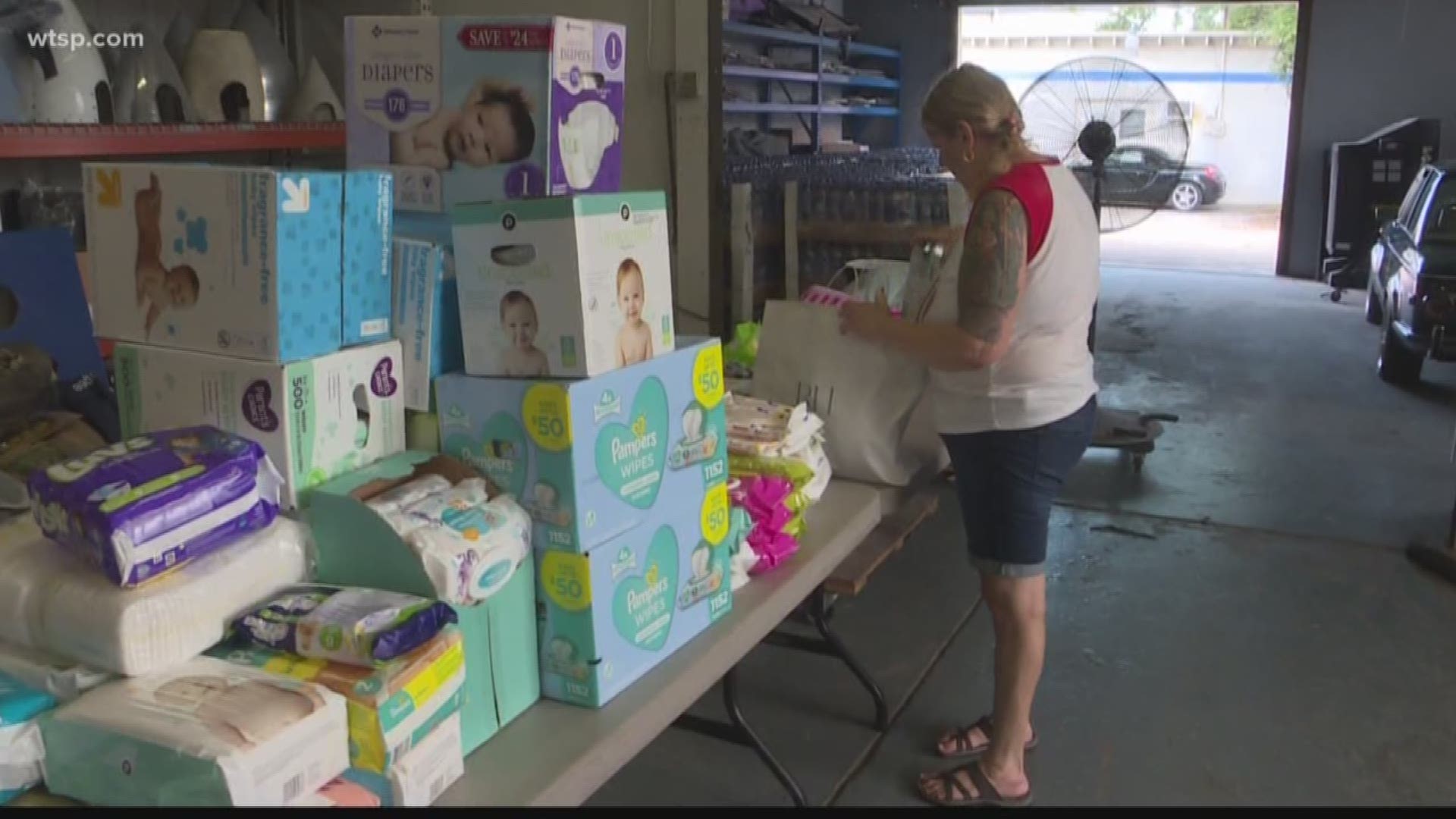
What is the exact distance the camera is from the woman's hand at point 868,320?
2.01 meters

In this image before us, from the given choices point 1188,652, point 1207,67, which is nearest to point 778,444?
point 1188,652

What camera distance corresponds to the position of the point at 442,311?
1469mm

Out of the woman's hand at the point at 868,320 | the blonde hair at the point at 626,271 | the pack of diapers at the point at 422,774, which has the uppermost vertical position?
the blonde hair at the point at 626,271

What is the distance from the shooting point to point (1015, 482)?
79.1 inches

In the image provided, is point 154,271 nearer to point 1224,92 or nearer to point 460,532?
point 460,532

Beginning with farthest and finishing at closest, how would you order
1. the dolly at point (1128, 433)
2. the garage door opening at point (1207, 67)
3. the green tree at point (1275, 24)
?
the green tree at point (1275, 24) → the garage door opening at point (1207, 67) → the dolly at point (1128, 433)

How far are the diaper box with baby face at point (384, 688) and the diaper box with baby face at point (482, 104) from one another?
0.65m

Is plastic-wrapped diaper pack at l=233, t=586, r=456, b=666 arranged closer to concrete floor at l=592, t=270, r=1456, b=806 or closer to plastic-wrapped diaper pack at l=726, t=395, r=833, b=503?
plastic-wrapped diaper pack at l=726, t=395, r=833, b=503

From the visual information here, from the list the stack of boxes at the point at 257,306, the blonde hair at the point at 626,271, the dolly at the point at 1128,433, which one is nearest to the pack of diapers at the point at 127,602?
the stack of boxes at the point at 257,306

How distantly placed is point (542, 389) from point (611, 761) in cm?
44

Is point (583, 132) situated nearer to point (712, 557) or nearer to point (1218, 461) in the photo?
point (712, 557)

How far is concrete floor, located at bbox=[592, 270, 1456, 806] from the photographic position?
2416 mm

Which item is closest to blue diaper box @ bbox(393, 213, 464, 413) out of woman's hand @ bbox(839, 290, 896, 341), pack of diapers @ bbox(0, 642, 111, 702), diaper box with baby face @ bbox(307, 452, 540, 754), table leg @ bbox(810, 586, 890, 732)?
diaper box with baby face @ bbox(307, 452, 540, 754)

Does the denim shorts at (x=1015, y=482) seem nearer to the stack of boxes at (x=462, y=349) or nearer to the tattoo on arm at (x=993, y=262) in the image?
the tattoo on arm at (x=993, y=262)
